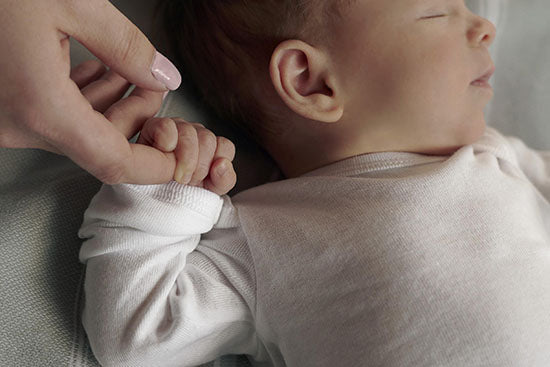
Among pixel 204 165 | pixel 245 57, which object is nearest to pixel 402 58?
pixel 245 57

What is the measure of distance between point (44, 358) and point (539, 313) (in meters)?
0.81

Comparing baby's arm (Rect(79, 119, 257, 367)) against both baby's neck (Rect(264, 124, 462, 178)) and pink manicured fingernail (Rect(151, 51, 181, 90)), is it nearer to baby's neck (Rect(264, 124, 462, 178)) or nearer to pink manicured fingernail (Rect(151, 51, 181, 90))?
pink manicured fingernail (Rect(151, 51, 181, 90))

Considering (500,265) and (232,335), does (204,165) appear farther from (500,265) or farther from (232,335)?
(500,265)

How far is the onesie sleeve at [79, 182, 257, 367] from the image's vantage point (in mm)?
923

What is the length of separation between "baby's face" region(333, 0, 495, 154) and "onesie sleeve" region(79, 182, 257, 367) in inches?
13.9

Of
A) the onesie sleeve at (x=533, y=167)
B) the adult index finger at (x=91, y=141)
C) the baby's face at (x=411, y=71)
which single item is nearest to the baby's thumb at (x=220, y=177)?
the adult index finger at (x=91, y=141)

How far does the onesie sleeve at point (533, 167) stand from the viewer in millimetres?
1289

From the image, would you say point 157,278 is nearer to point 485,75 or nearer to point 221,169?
point 221,169

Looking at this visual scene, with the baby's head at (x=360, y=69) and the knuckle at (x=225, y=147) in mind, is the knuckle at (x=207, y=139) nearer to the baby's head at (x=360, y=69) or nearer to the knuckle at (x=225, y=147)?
the knuckle at (x=225, y=147)

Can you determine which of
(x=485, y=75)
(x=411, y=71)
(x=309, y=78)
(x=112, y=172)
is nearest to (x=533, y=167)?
(x=485, y=75)

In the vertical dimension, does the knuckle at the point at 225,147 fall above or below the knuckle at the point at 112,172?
below

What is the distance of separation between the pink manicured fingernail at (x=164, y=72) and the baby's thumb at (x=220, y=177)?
16 centimetres

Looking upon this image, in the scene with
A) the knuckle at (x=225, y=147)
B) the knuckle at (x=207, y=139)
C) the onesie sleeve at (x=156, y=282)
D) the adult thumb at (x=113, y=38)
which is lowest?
the onesie sleeve at (x=156, y=282)

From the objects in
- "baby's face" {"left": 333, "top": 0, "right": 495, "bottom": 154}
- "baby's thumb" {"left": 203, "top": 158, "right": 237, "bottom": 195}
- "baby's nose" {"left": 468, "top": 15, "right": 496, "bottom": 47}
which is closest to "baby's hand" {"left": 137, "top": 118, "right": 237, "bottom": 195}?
"baby's thumb" {"left": 203, "top": 158, "right": 237, "bottom": 195}
